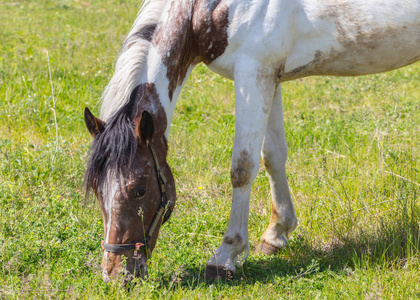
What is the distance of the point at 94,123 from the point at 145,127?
32 centimetres

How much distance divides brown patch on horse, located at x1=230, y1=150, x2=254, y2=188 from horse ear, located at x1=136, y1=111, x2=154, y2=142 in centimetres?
66

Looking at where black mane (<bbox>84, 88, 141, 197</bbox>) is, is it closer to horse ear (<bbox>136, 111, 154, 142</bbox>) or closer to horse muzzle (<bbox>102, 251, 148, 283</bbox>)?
horse ear (<bbox>136, 111, 154, 142</bbox>)

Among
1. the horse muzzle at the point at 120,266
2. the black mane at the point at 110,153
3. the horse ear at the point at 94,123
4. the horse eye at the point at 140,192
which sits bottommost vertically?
the horse muzzle at the point at 120,266

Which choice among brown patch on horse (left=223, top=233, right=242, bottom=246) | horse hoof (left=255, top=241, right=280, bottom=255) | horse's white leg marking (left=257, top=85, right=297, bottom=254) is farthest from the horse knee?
brown patch on horse (left=223, top=233, right=242, bottom=246)

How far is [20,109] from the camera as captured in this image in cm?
574

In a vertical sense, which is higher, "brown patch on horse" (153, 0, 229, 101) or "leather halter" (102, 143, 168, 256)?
"brown patch on horse" (153, 0, 229, 101)

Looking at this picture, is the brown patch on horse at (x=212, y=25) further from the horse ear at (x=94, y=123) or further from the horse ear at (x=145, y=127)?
the horse ear at (x=94, y=123)

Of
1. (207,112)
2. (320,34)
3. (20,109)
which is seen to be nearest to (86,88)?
(20,109)

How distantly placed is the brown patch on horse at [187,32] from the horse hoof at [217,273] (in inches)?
46.5

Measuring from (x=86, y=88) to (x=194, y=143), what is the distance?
2033mm

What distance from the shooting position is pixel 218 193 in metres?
4.62

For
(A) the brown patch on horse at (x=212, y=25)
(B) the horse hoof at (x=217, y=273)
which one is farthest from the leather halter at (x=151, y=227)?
(A) the brown patch on horse at (x=212, y=25)

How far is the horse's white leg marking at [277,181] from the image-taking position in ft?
12.8

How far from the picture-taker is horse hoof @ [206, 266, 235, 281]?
11.0 feet
